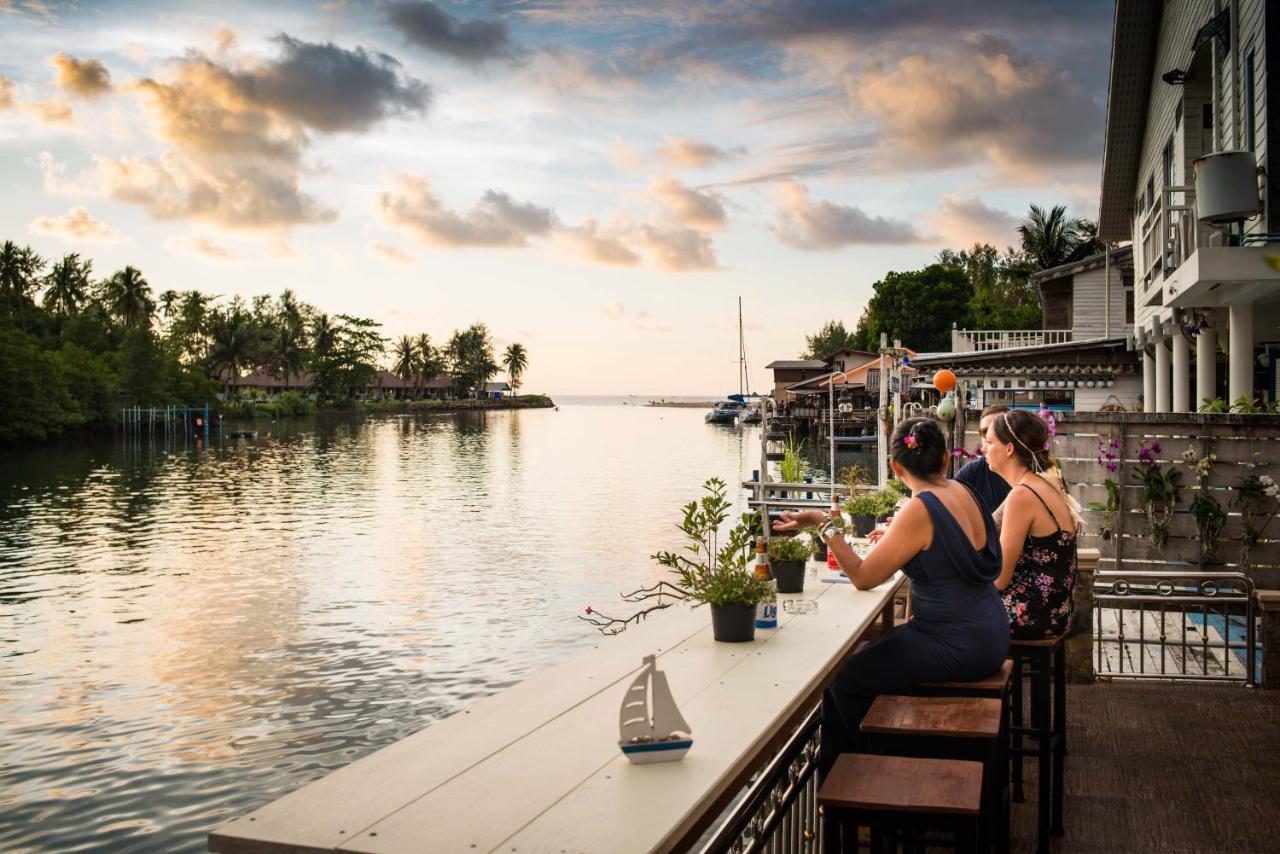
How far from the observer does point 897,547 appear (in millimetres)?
4117

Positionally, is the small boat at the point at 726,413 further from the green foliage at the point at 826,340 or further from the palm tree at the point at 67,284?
the palm tree at the point at 67,284

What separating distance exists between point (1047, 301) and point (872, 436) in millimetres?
23612

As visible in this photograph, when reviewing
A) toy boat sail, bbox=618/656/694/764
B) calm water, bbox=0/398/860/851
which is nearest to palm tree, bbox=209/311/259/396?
calm water, bbox=0/398/860/851

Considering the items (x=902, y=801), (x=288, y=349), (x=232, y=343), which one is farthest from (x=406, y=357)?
(x=902, y=801)

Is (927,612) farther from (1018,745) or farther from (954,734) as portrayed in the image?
(1018,745)

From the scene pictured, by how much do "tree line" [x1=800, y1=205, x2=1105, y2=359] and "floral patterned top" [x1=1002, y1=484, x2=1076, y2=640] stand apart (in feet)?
197

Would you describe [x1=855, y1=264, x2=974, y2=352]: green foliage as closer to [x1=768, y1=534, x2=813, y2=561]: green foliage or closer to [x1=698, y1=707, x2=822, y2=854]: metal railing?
[x1=768, y1=534, x2=813, y2=561]: green foliage

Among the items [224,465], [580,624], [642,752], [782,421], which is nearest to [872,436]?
[782,421]

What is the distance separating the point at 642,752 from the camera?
101 inches

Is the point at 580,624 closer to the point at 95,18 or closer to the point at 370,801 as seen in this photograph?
the point at 370,801

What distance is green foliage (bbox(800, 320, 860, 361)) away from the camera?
5049 inches

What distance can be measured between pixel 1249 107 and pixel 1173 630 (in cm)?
639

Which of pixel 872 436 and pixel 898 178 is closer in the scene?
pixel 898 178

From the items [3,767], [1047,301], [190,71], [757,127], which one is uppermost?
[190,71]
